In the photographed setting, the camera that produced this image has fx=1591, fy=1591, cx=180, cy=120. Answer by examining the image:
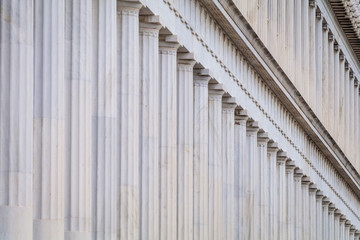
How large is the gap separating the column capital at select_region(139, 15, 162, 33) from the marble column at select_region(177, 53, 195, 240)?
320 centimetres

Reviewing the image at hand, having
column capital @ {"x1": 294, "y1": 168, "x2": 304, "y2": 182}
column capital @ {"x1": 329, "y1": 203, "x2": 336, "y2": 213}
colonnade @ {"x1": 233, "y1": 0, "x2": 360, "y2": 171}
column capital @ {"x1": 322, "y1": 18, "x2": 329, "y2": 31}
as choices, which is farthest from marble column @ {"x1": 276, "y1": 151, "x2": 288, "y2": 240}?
column capital @ {"x1": 329, "y1": 203, "x2": 336, "y2": 213}

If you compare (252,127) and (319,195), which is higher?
(252,127)

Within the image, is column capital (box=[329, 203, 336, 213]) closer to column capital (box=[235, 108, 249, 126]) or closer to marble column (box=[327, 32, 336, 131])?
marble column (box=[327, 32, 336, 131])

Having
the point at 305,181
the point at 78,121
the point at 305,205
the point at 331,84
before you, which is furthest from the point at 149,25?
the point at 331,84

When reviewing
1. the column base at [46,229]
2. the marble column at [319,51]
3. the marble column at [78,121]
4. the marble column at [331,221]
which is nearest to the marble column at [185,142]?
the marble column at [78,121]

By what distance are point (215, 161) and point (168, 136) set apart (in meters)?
6.00

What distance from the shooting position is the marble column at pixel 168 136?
1368 inches

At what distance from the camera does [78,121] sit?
27.6 metres

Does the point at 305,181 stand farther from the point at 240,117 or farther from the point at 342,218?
the point at 240,117

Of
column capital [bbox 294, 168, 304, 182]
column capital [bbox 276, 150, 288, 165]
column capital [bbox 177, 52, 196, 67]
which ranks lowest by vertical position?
column capital [bbox 294, 168, 304, 182]

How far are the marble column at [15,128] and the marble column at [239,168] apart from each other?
21.1 metres

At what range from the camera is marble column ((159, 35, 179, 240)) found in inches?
1368

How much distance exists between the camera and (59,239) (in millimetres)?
25594

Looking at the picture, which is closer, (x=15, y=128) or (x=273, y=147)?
(x=15, y=128)
